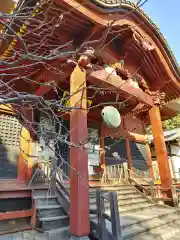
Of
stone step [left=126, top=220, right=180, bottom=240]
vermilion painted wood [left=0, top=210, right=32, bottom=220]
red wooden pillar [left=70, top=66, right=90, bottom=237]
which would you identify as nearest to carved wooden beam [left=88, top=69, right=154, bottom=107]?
red wooden pillar [left=70, top=66, right=90, bottom=237]

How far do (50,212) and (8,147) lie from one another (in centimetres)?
280

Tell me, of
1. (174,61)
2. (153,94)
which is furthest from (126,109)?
(174,61)

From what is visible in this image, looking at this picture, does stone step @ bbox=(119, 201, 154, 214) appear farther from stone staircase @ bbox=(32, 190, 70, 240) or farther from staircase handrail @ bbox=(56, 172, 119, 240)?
stone staircase @ bbox=(32, 190, 70, 240)

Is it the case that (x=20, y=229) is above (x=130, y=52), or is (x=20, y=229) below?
below

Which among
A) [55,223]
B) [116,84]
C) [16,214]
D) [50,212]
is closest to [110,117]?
[116,84]

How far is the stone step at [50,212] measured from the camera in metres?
4.31

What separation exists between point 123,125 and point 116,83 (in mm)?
3933

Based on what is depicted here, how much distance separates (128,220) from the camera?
169 inches

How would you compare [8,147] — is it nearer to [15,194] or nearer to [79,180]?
[15,194]

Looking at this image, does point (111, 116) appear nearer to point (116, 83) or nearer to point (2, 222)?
point (116, 83)

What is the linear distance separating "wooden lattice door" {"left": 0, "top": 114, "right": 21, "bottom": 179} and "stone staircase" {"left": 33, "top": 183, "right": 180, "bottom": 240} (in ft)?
4.46

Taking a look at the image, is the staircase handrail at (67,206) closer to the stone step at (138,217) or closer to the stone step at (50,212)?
the stone step at (50,212)

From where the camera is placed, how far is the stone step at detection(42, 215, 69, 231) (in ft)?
13.0

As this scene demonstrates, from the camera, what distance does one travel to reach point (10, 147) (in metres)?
6.24
